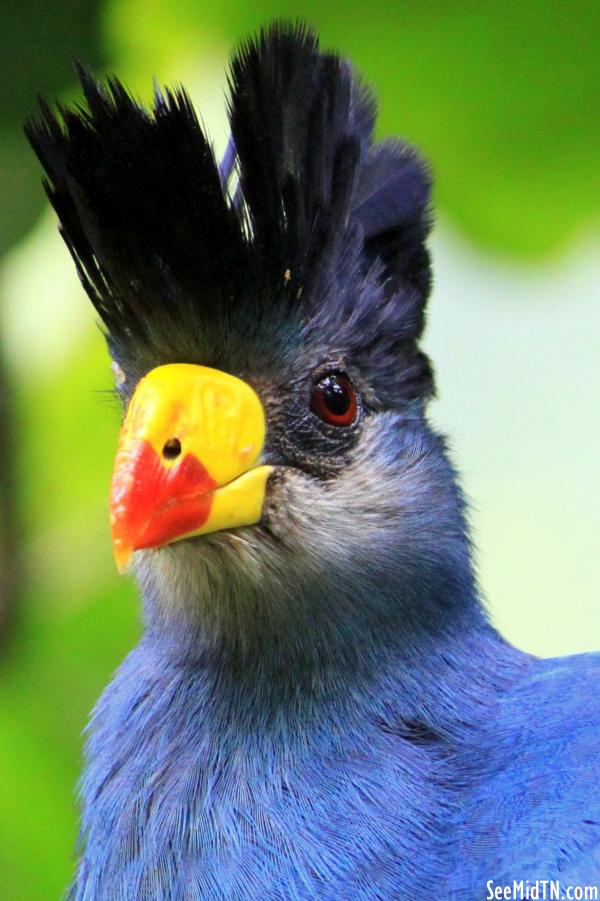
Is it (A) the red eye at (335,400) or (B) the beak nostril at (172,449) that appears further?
(A) the red eye at (335,400)

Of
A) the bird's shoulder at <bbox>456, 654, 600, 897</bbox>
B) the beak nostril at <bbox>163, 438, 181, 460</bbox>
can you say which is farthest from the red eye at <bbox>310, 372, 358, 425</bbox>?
the bird's shoulder at <bbox>456, 654, 600, 897</bbox>

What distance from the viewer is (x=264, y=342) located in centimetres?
94

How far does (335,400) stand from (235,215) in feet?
0.60

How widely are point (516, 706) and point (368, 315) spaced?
38 centimetres

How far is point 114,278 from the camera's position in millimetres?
953

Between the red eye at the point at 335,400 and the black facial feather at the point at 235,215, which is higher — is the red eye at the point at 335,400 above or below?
below

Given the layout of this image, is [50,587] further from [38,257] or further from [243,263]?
[243,263]

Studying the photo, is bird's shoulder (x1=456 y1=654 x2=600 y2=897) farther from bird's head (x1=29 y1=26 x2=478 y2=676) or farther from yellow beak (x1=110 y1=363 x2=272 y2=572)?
yellow beak (x1=110 y1=363 x2=272 y2=572)

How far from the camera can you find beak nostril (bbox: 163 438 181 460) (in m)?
0.84

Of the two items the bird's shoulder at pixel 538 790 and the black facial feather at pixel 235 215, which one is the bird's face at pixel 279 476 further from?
the bird's shoulder at pixel 538 790

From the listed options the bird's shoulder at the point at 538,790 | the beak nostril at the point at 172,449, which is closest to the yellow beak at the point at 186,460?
the beak nostril at the point at 172,449

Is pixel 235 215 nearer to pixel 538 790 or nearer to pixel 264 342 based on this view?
pixel 264 342

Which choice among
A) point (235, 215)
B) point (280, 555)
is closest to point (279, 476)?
point (280, 555)

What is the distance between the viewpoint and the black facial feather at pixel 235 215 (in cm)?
89
